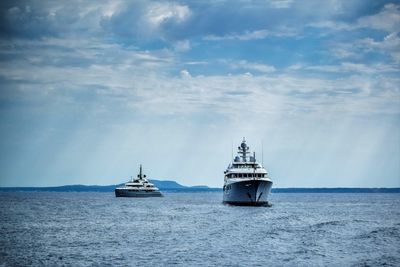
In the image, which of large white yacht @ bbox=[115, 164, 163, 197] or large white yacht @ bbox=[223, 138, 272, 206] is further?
large white yacht @ bbox=[115, 164, 163, 197]

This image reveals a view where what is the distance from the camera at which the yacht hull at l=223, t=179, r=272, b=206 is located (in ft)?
319

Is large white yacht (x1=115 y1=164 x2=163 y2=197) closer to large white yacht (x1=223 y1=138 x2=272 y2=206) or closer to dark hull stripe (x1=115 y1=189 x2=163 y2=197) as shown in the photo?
dark hull stripe (x1=115 y1=189 x2=163 y2=197)

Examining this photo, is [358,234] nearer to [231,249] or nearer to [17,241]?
[231,249]

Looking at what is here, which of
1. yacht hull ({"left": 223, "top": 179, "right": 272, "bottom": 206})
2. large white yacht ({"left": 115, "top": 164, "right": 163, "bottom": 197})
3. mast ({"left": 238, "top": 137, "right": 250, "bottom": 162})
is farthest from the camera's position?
large white yacht ({"left": 115, "top": 164, "right": 163, "bottom": 197})

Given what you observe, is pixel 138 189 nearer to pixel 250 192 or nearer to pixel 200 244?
pixel 250 192

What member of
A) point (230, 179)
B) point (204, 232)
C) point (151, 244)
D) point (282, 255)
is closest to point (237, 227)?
point (204, 232)

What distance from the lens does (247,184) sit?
3846 inches

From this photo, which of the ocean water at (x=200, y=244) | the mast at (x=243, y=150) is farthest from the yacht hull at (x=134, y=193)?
the ocean water at (x=200, y=244)

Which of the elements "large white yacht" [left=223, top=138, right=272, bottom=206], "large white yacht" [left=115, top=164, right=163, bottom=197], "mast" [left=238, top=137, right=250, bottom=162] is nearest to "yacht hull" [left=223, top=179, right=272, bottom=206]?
"large white yacht" [left=223, top=138, right=272, bottom=206]

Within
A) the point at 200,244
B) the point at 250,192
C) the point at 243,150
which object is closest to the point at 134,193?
the point at 243,150

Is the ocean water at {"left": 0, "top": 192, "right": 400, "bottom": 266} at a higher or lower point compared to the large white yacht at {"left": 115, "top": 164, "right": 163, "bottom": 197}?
lower

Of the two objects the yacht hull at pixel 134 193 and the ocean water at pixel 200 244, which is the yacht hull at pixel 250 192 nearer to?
the ocean water at pixel 200 244

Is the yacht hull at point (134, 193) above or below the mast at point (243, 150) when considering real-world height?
below

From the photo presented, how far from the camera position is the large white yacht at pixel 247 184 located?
9778 cm
